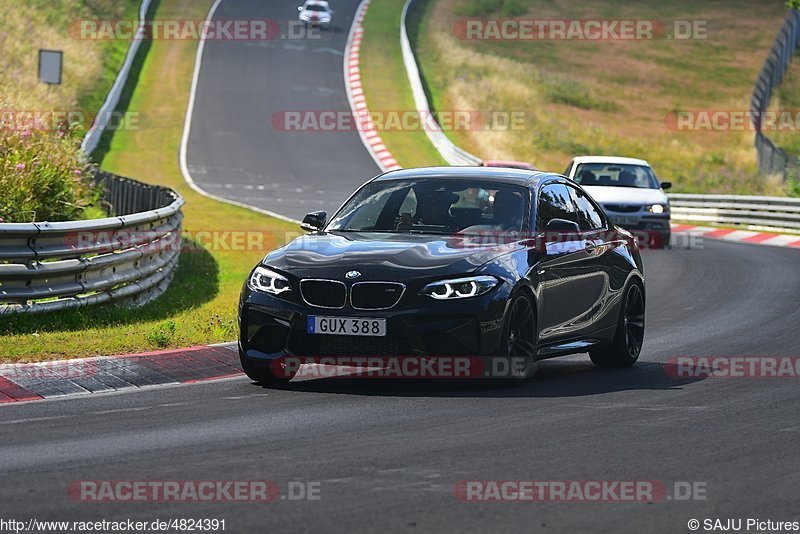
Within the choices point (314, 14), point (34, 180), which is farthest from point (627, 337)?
point (314, 14)

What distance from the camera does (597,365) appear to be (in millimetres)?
12164

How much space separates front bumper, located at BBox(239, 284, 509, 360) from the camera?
31.3 ft

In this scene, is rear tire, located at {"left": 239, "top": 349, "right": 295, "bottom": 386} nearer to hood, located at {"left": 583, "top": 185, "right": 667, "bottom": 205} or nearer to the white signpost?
hood, located at {"left": 583, "top": 185, "right": 667, "bottom": 205}

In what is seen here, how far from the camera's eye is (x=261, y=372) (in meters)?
10.1

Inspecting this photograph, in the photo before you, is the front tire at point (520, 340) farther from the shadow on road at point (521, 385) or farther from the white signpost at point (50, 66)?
the white signpost at point (50, 66)

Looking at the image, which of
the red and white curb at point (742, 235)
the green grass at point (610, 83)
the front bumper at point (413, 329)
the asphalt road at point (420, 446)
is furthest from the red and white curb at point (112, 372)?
the green grass at point (610, 83)

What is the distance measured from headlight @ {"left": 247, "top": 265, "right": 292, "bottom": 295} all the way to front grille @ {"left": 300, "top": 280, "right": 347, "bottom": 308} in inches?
5.2

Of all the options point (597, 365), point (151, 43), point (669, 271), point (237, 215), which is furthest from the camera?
point (151, 43)

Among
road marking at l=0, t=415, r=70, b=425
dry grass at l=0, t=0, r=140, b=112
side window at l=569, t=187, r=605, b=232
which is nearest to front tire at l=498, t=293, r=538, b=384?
side window at l=569, t=187, r=605, b=232

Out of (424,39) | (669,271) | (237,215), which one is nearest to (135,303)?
(669,271)

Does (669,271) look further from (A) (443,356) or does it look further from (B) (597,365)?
(A) (443,356)

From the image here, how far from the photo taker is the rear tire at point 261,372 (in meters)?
10.0

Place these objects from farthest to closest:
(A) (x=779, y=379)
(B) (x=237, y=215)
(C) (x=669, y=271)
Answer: (B) (x=237, y=215), (C) (x=669, y=271), (A) (x=779, y=379)

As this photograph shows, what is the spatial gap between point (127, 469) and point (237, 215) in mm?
22302
